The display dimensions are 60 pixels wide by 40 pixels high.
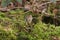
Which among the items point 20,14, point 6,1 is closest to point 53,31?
point 20,14

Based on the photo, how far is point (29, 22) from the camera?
2.08 meters

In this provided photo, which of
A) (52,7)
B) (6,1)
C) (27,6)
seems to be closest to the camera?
(6,1)

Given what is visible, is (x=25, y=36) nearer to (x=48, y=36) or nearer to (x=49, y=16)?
(x=48, y=36)

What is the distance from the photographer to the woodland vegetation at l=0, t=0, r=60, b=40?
6.39 ft

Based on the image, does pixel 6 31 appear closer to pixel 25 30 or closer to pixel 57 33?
pixel 25 30

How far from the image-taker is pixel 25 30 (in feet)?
6.54

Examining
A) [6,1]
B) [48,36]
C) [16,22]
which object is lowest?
[48,36]

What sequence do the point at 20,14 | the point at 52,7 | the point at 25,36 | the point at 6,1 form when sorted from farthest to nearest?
the point at 52,7 → the point at 20,14 → the point at 25,36 → the point at 6,1

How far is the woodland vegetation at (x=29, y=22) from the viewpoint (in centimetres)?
195

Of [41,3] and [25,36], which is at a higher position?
[41,3]

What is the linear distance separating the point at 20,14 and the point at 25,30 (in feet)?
1.56

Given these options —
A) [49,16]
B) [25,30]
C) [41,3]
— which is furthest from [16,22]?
[41,3]

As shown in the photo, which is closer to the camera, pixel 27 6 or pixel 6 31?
pixel 6 31

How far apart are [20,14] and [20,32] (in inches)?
19.9
